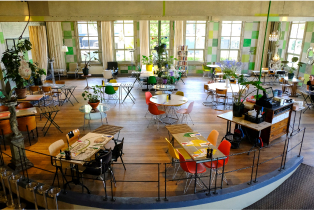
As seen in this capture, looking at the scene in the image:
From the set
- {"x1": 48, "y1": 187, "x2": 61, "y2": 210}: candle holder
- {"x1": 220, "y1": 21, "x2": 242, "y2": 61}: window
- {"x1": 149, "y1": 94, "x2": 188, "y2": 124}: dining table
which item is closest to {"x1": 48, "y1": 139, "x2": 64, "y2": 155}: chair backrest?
{"x1": 48, "y1": 187, "x2": 61, "y2": 210}: candle holder

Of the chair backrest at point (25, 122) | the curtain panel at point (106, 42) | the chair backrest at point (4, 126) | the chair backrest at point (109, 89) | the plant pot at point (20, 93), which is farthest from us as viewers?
the curtain panel at point (106, 42)

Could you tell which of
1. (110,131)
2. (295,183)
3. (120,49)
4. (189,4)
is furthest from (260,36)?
(110,131)

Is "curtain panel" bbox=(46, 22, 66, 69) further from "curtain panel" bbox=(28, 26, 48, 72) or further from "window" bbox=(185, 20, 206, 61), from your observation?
"window" bbox=(185, 20, 206, 61)

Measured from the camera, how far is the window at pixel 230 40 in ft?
45.9

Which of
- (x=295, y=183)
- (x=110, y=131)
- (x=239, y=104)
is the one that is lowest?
(x=295, y=183)

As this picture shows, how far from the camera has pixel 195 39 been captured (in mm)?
14312

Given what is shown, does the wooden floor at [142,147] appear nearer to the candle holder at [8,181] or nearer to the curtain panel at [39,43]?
the candle holder at [8,181]

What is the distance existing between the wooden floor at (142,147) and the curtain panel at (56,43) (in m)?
5.46

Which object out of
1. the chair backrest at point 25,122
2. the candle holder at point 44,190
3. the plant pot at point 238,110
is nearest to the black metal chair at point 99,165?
the candle holder at point 44,190

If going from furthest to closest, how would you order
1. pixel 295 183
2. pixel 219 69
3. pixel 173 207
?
pixel 219 69
pixel 295 183
pixel 173 207

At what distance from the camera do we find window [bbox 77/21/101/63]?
13719mm

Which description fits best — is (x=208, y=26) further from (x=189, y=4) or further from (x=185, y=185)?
(x=185, y=185)

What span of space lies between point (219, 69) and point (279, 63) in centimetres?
318

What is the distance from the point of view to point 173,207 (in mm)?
4016
